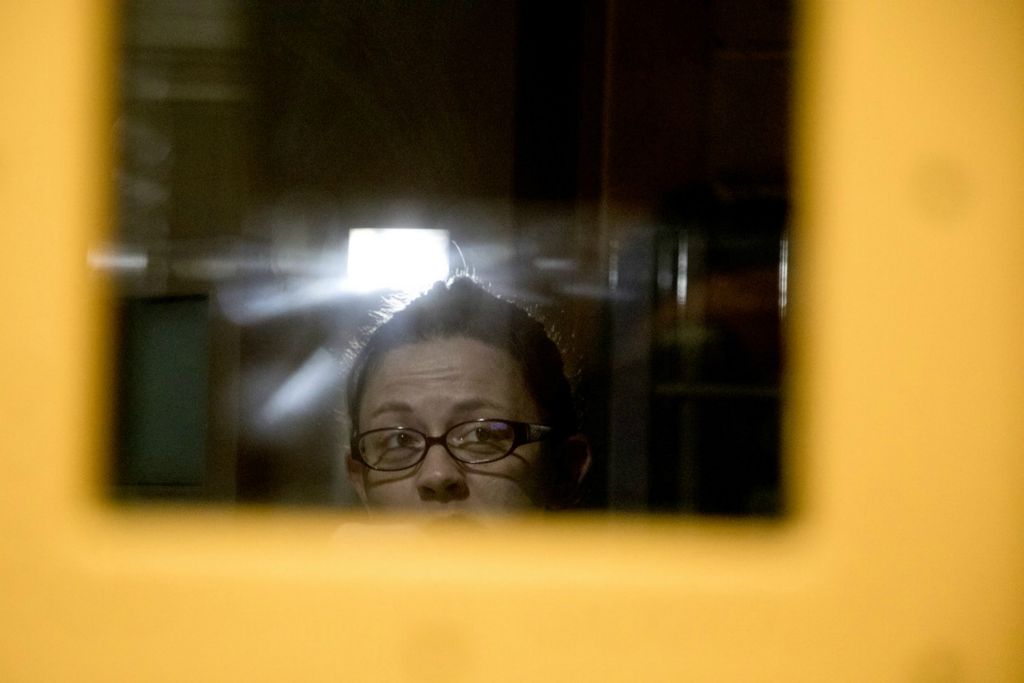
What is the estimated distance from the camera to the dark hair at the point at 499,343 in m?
1.47

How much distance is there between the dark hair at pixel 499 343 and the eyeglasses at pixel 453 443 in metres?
0.05

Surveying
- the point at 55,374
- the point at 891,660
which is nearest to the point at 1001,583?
the point at 891,660

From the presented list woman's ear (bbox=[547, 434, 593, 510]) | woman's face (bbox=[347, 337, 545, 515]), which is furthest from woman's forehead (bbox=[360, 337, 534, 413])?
woman's ear (bbox=[547, 434, 593, 510])

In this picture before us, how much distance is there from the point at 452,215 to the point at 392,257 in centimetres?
15

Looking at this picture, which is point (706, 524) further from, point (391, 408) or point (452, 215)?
point (452, 215)

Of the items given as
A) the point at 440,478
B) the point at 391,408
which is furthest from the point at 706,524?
the point at 391,408

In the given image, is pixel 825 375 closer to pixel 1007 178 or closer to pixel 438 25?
pixel 1007 178

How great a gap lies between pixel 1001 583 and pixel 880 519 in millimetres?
84

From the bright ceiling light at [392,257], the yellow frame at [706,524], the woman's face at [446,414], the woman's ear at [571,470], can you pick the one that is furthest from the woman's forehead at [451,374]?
the yellow frame at [706,524]

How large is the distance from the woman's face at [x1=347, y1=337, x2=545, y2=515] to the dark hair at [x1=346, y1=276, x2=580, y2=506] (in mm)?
16

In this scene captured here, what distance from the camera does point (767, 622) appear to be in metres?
0.56

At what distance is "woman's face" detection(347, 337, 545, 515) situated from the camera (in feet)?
4.48

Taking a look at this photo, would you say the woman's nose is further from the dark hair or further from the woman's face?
the dark hair

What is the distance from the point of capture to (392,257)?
5.67 feet
